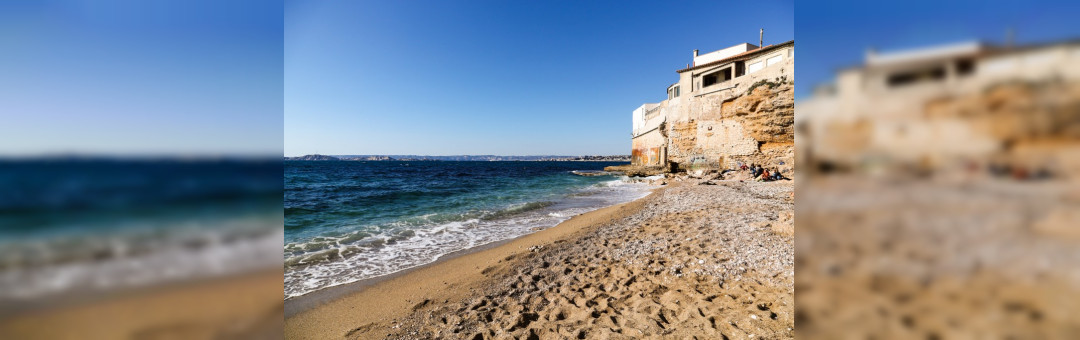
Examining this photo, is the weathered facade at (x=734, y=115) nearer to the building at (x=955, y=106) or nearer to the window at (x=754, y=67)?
the window at (x=754, y=67)

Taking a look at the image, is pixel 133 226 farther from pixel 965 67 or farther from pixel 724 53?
pixel 724 53

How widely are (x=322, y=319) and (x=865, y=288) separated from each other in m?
4.41

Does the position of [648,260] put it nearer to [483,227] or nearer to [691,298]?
[691,298]

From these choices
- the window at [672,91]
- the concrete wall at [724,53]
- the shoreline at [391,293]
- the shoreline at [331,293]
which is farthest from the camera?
the window at [672,91]

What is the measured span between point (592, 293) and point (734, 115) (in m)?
18.0

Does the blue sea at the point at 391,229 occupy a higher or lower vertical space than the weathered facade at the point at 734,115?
lower

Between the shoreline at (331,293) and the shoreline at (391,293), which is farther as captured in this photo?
the shoreline at (331,293)

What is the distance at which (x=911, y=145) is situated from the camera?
2.07 ft

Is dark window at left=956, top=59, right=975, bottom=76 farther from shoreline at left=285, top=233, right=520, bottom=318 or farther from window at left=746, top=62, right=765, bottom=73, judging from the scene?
window at left=746, top=62, right=765, bottom=73

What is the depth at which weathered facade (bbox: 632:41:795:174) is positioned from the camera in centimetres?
1692

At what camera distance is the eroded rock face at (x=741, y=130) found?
16875 millimetres

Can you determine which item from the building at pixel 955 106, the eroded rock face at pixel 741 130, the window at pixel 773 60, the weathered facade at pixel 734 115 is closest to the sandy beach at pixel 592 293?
the building at pixel 955 106

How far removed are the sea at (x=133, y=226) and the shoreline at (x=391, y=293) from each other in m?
1.06

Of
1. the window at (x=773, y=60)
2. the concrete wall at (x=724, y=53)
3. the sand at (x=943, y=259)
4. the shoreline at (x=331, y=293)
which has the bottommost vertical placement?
the shoreline at (x=331, y=293)
